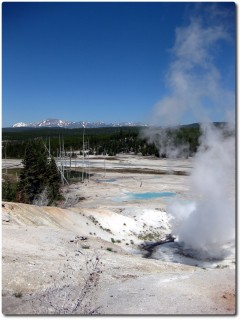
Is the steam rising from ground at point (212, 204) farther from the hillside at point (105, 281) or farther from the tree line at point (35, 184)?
the tree line at point (35, 184)

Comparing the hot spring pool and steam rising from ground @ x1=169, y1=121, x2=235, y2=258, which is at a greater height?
steam rising from ground @ x1=169, y1=121, x2=235, y2=258

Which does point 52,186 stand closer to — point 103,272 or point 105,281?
point 103,272

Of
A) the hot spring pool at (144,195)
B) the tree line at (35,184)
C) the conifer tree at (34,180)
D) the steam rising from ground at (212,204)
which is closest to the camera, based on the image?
the steam rising from ground at (212,204)

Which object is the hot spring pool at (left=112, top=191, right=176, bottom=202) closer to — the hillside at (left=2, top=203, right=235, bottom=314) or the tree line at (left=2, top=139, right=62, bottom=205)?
the tree line at (left=2, top=139, right=62, bottom=205)

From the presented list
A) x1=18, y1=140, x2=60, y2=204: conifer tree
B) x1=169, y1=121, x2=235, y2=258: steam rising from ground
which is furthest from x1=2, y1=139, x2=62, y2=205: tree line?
x1=169, y1=121, x2=235, y2=258: steam rising from ground

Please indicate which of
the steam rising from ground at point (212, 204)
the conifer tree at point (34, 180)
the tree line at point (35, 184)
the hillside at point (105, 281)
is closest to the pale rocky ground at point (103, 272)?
the hillside at point (105, 281)

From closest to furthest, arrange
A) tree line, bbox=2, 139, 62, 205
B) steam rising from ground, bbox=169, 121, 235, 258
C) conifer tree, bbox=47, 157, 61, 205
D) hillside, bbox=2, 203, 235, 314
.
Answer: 1. hillside, bbox=2, 203, 235, 314
2. steam rising from ground, bbox=169, 121, 235, 258
3. tree line, bbox=2, 139, 62, 205
4. conifer tree, bbox=47, 157, 61, 205

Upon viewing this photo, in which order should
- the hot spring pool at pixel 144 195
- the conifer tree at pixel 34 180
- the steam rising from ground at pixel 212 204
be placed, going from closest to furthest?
1. the steam rising from ground at pixel 212 204
2. the conifer tree at pixel 34 180
3. the hot spring pool at pixel 144 195

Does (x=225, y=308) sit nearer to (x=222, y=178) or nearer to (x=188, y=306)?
(x=188, y=306)

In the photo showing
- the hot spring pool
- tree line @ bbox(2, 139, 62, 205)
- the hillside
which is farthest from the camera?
the hot spring pool

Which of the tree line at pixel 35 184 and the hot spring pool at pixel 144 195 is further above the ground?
the tree line at pixel 35 184

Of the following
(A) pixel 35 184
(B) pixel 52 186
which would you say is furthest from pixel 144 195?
(A) pixel 35 184

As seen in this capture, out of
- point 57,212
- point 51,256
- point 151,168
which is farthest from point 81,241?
point 151,168
